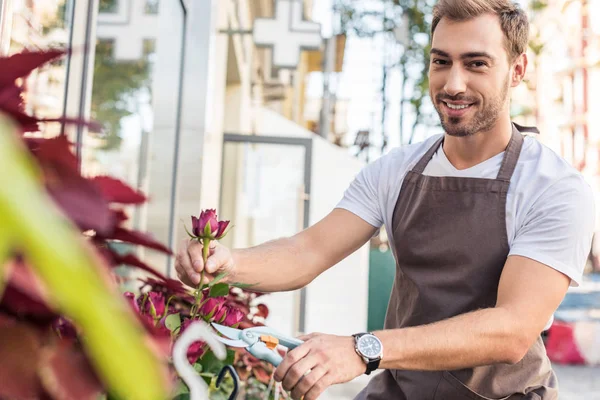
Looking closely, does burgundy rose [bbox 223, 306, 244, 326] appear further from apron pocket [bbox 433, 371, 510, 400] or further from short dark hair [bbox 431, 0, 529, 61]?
short dark hair [bbox 431, 0, 529, 61]

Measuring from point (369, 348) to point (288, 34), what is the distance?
4.83m

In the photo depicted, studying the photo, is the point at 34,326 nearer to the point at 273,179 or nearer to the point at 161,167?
the point at 161,167

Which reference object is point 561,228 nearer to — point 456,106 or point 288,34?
point 456,106

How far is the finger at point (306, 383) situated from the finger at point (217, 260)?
37cm

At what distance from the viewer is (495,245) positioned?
66.9 inches

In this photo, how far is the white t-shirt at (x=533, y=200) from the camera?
5.19 ft

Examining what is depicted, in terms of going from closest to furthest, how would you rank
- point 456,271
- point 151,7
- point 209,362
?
1. point 209,362
2. point 456,271
3. point 151,7

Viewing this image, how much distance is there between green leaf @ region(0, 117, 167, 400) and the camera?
0.14m

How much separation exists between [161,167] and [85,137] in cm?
197

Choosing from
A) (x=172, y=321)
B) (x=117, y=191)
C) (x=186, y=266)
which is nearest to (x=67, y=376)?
(x=117, y=191)

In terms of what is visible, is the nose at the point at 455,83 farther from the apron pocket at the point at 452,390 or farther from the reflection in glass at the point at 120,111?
the reflection in glass at the point at 120,111

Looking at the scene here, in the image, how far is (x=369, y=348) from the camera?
1226mm

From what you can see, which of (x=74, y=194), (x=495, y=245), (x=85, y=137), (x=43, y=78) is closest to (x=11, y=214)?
(x=74, y=194)

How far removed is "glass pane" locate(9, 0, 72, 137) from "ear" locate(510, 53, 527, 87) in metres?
1.22
